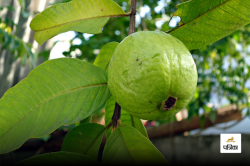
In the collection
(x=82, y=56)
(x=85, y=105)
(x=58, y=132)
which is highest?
(x=85, y=105)

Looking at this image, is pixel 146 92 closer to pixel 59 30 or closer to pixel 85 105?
pixel 85 105

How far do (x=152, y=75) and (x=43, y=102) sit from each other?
0.25 meters

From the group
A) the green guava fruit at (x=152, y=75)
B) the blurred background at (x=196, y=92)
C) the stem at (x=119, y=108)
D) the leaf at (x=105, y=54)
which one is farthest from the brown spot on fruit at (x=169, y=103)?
the blurred background at (x=196, y=92)

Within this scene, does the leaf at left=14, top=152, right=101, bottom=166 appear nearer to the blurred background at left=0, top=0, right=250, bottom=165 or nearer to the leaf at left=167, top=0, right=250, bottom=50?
the leaf at left=167, top=0, right=250, bottom=50

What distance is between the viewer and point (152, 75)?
399 millimetres

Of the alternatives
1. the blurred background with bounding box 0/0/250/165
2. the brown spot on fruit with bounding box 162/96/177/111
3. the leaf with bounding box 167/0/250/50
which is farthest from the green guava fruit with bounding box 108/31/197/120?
the blurred background with bounding box 0/0/250/165

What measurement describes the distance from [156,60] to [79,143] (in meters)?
0.30

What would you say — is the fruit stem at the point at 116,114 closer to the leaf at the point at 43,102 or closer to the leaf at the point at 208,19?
the leaf at the point at 43,102

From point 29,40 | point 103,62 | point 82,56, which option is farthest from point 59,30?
point 29,40

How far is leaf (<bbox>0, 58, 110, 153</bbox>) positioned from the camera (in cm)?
47

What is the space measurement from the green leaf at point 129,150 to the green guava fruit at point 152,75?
0.06 metres

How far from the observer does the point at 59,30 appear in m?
0.55

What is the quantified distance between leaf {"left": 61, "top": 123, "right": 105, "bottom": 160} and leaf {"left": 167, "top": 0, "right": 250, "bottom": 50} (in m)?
0.31

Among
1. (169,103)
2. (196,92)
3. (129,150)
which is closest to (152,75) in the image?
(169,103)
